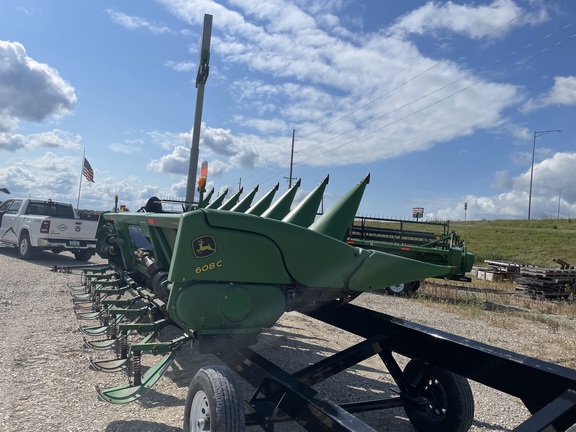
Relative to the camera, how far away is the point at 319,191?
14.1 feet

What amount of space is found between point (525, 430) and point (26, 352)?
512cm

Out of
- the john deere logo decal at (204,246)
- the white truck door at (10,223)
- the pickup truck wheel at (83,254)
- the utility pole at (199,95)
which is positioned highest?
the utility pole at (199,95)

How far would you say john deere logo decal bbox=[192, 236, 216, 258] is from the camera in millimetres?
3127

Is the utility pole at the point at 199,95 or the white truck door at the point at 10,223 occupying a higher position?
the utility pole at the point at 199,95

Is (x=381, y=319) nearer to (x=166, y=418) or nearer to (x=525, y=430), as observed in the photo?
(x=525, y=430)

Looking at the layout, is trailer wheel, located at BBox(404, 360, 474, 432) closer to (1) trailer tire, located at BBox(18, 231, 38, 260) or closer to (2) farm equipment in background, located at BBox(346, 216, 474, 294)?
(2) farm equipment in background, located at BBox(346, 216, 474, 294)

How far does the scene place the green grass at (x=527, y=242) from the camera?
29984 millimetres

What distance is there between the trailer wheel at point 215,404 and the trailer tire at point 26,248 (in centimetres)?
1193

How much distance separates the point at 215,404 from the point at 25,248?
42.1 feet

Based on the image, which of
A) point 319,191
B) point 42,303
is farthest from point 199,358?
point 42,303

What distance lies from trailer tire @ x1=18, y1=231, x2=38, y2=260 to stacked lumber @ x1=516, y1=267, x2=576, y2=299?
1470 cm

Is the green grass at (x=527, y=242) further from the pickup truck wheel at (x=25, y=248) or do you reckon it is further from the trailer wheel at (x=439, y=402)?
the trailer wheel at (x=439, y=402)

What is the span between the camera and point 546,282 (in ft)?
47.1

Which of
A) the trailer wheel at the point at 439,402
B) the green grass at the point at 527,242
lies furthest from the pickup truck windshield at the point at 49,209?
the green grass at the point at 527,242
